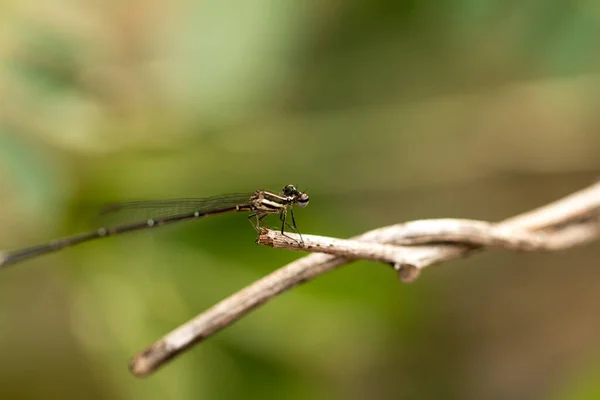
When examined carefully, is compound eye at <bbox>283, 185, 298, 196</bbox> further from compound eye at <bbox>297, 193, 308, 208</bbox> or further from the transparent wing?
the transparent wing

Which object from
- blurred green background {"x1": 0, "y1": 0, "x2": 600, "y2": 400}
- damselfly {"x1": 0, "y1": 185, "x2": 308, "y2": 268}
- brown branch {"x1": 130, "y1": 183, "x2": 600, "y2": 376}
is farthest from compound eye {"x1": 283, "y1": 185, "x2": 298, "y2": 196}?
brown branch {"x1": 130, "y1": 183, "x2": 600, "y2": 376}

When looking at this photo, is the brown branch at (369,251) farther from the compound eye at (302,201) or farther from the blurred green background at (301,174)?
the blurred green background at (301,174)

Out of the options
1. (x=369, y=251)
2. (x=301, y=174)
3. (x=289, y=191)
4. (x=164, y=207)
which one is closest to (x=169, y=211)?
(x=164, y=207)

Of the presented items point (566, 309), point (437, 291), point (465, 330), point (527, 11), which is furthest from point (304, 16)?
point (566, 309)

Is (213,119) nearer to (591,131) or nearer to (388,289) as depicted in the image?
(388,289)

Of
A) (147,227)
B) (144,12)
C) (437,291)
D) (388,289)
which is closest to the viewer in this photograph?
(147,227)

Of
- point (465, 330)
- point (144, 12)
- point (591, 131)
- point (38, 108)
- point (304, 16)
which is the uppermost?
point (144, 12)

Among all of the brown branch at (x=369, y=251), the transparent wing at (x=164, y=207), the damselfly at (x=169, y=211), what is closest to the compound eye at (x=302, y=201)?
the damselfly at (x=169, y=211)
